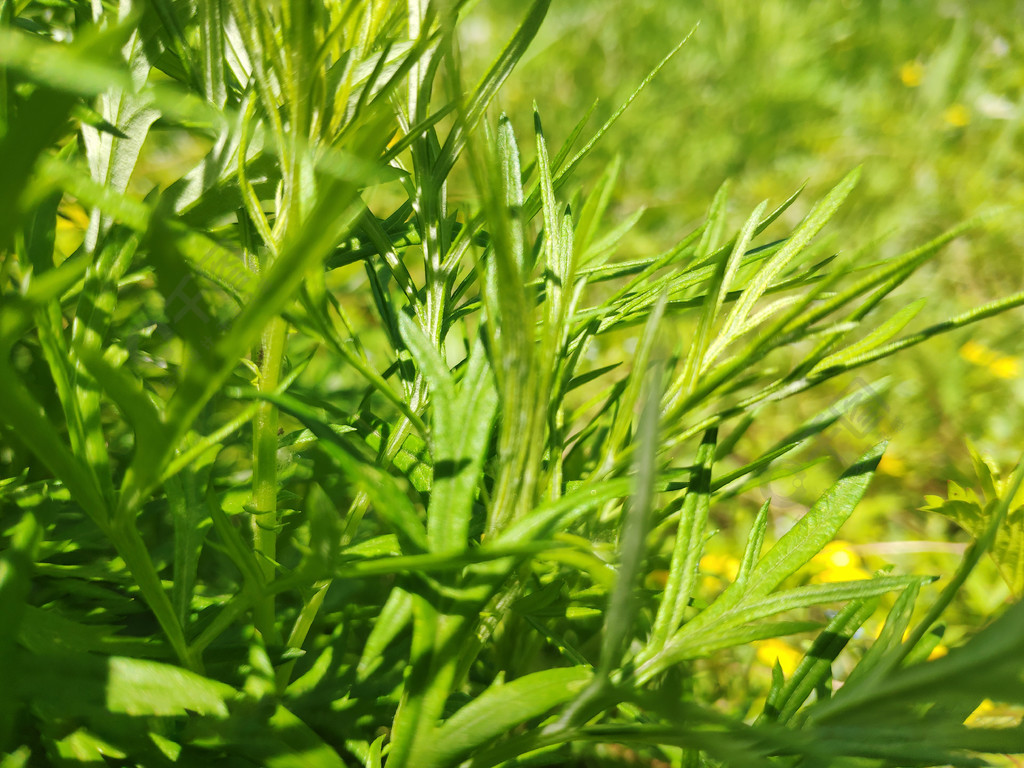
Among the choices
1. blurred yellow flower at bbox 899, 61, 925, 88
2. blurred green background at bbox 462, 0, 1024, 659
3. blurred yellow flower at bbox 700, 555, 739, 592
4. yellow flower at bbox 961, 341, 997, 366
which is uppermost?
blurred yellow flower at bbox 899, 61, 925, 88

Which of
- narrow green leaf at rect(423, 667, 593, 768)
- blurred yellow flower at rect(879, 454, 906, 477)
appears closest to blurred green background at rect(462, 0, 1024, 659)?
blurred yellow flower at rect(879, 454, 906, 477)

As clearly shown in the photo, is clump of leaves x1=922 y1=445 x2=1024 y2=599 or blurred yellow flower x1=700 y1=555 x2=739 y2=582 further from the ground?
clump of leaves x1=922 y1=445 x2=1024 y2=599

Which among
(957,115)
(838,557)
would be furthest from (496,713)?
(957,115)

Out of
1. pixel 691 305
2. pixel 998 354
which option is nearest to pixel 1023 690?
pixel 691 305

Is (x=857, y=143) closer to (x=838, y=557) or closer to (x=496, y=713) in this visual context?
(x=838, y=557)

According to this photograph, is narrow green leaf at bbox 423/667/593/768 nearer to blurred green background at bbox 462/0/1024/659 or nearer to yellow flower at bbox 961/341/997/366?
blurred green background at bbox 462/0/1024/659

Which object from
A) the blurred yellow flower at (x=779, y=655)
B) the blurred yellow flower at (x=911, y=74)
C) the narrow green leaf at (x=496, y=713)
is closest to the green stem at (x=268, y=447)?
the narrow green leaf at (x=496, y=713)

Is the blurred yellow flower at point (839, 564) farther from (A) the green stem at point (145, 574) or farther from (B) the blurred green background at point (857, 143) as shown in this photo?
(A) the green stem at point (145, 574)
